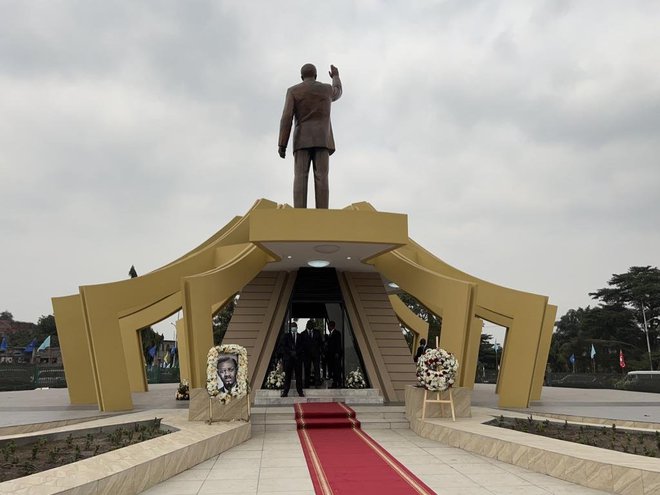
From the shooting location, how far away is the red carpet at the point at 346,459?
539cm

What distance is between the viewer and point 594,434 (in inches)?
297

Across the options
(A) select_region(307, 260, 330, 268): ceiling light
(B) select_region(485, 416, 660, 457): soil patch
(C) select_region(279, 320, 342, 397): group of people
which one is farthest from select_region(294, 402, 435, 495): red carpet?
(A) select_region(307, 260, 330, 268): ceiling light

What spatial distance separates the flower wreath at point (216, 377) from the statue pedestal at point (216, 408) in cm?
16

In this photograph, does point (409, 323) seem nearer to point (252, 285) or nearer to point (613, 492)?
point (252, 285)

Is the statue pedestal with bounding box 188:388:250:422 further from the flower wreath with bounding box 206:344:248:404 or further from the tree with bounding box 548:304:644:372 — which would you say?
the tree with bounding box 548:304:644:372

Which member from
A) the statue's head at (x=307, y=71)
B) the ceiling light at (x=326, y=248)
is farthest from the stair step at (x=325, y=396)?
the statue's head at (x=307, y=71)

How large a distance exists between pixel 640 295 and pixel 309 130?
1553 inches

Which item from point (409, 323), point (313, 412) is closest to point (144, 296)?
point (313, 412)

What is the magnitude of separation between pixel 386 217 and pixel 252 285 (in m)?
5.06

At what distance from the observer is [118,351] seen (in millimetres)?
10883

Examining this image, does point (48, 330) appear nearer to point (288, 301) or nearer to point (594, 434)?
point (288, 301)

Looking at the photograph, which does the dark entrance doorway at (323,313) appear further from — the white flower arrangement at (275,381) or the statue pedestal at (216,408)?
the statue pedestal at (216,408)

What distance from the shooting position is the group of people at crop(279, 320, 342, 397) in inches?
482

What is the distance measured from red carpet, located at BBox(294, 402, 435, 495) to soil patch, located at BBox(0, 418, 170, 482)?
8.25 feet
